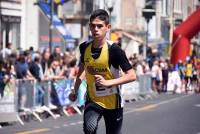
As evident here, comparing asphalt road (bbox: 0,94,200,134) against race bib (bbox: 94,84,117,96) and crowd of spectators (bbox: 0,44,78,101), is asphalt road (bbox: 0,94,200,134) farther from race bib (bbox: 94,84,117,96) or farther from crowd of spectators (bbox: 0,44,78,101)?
race bib (bbox: 94,84,117,96)

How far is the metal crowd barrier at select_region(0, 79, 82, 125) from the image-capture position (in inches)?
757

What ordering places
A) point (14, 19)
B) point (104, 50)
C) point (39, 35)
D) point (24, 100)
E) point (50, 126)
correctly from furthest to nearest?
point (39, 35) → point (14, 19) → point (24, 100) → point (50, 126) → point (104, 50)

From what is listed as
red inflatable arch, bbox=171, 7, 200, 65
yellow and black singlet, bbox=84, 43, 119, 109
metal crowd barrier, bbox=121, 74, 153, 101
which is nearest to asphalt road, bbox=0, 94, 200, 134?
metal crowd barrier, bbox=121, 74, 153, 101

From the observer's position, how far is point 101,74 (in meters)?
8.66

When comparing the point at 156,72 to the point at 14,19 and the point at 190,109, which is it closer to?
the point at 14,19

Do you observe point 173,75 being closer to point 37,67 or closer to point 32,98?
point 37,67

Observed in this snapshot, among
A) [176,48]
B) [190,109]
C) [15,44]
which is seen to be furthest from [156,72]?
[190,109]

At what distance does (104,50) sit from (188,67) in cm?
3446

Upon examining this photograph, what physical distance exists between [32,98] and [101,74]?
12.3 metres

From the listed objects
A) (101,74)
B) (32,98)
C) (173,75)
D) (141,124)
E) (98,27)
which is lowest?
(173,75)

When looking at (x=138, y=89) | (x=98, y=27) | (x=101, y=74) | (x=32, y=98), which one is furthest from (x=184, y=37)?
(x=98, y=27)

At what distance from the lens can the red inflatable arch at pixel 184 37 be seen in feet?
138

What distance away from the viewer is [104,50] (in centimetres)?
866

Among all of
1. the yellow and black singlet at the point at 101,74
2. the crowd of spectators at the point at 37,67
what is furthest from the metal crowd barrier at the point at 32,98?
the yellow and black singlet at the point at 101,74
